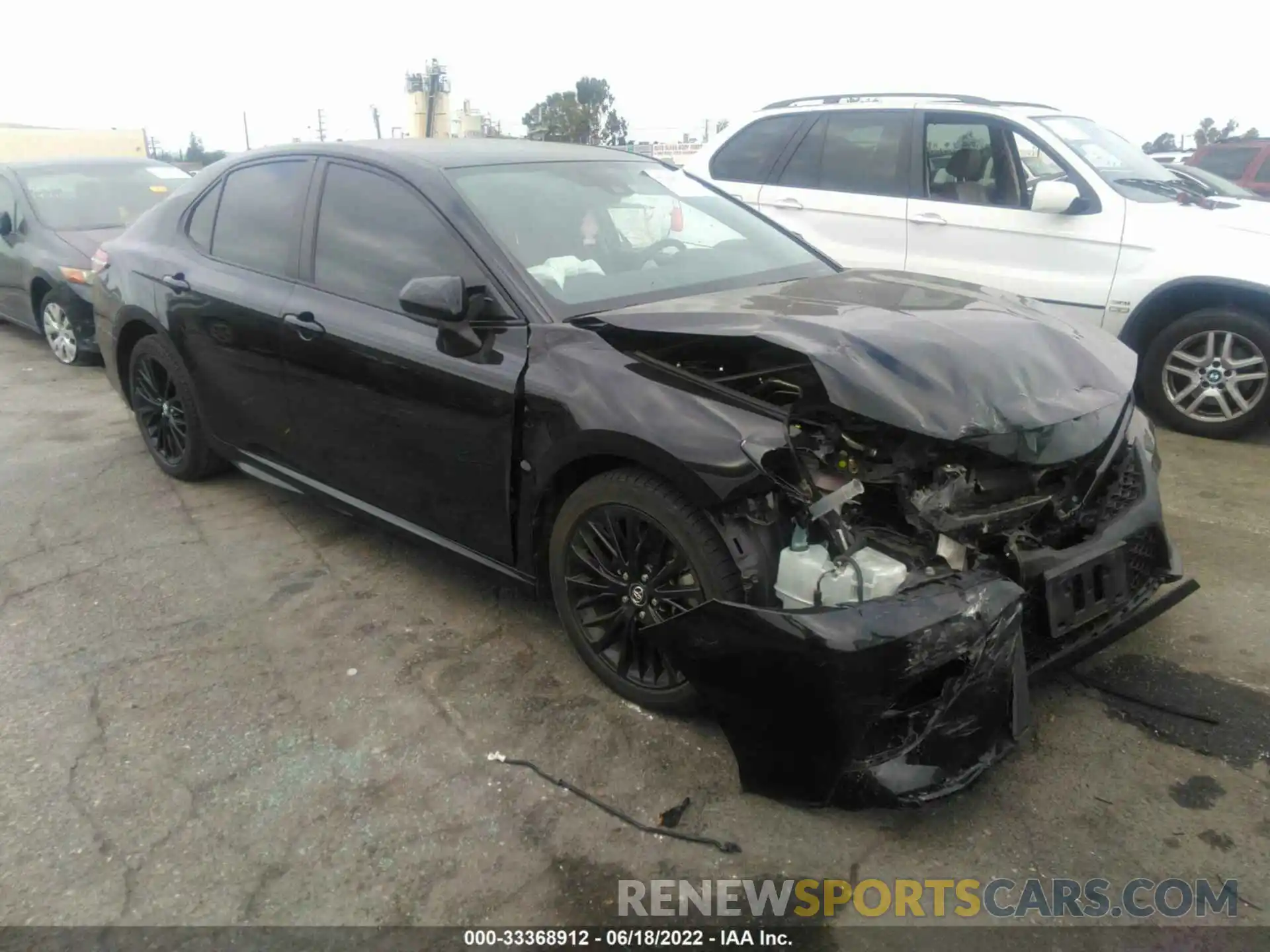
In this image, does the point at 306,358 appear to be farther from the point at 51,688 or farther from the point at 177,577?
the point at 51,688

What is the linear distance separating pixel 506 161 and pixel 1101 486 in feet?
7.97

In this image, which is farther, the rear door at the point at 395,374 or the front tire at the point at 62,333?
the front tire at the point at 62,333

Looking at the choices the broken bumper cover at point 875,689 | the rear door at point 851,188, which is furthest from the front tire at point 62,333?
the broken bumper cover at point 875,689

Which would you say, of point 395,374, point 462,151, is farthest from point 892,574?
point 462,151

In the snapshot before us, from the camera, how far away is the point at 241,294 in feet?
13.6

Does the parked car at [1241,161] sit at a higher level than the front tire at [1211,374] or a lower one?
higher

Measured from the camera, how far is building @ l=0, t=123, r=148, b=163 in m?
35.4

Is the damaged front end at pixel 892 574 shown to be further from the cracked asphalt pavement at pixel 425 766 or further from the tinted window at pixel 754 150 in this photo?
the tinted window at pixel 754 150

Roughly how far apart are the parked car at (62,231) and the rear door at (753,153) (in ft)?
16.0

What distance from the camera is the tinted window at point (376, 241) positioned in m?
3.44

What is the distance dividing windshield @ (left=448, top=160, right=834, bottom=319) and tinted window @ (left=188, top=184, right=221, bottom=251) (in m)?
1.59

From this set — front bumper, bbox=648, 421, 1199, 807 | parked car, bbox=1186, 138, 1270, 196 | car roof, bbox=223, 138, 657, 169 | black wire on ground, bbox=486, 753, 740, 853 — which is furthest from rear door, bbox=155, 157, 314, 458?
parked car, bbox=1186, 138, 1270, 196

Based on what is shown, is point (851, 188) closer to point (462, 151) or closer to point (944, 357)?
point (462, 151)

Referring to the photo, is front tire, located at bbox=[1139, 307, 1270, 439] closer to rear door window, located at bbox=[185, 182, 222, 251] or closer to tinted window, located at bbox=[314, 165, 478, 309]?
tinted window, located at bbox=[314, 165, 478, 309]
